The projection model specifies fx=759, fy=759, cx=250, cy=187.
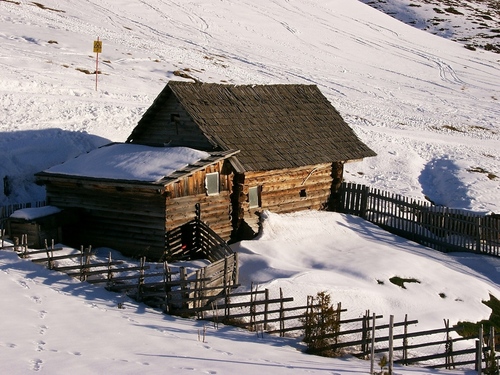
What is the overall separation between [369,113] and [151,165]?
28028 mm

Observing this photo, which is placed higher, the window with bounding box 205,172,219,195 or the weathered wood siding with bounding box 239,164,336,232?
the window with bounding box 205,172,219,195

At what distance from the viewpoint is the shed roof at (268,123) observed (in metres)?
24.1

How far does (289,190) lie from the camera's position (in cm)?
2616

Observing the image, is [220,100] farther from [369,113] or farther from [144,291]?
[369,113]

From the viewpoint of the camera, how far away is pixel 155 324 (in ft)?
53.8

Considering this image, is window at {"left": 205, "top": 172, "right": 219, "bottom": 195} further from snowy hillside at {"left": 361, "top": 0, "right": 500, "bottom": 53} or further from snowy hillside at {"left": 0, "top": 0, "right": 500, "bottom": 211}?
snowy hillside at {"left": 361, "top": 0, "right": 500, "bottom": 53}

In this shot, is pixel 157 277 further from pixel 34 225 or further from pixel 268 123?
pixel 268 123

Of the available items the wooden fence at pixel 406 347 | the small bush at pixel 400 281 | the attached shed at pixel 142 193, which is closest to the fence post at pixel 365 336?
the wooden fence at pixel 406 347

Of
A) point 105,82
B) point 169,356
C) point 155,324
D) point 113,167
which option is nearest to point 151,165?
point 113,167

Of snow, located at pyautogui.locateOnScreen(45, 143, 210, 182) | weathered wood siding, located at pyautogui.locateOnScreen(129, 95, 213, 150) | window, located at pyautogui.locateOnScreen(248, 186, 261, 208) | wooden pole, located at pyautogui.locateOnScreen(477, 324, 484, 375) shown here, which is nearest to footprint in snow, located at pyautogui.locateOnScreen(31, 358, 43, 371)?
wooden pole, located at pyautogui.locateOnScreen(477, 324, 484, 375)

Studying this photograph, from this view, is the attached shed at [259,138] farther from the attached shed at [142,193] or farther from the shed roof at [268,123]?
the attached shed at [142,193]

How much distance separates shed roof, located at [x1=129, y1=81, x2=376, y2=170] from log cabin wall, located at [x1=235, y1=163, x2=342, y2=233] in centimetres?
58

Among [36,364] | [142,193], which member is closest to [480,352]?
[36,364]

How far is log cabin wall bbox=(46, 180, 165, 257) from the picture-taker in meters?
21.8
